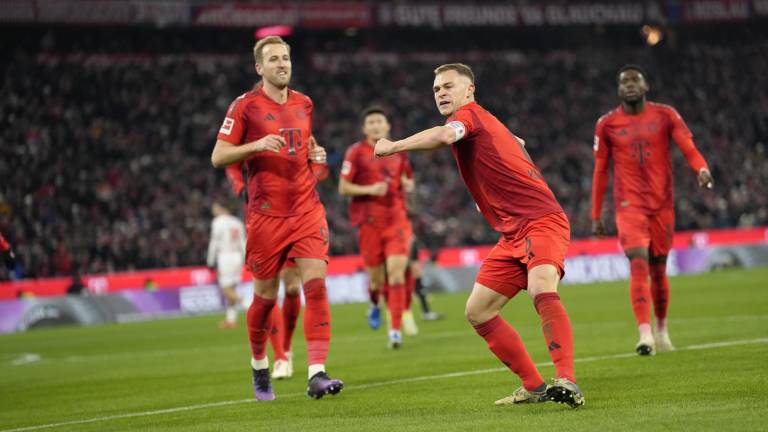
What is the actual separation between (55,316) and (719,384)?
2025cm

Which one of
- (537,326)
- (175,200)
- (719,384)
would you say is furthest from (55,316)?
(719,384)

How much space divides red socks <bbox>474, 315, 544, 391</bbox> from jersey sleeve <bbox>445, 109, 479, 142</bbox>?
1.33 meters

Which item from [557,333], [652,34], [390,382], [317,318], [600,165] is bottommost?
[390,382]

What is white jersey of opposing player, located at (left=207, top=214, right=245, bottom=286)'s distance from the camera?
22141 millimetres

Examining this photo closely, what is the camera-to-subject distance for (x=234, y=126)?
9.05 metres

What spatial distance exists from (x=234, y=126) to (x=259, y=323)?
1.71 meters

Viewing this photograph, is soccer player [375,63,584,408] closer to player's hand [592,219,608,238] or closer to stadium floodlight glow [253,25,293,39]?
player's hand [592,219,608,238]

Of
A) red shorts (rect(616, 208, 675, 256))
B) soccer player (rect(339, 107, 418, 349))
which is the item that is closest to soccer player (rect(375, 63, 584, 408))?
red shorts (rect(616, 208, 675, 256))

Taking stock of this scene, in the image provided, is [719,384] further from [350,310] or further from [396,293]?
[350,310]

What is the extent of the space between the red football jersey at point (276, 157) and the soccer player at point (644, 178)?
11.9 ft

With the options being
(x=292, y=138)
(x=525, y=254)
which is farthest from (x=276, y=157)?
(x=525, y=254)

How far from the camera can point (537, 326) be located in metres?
16.4

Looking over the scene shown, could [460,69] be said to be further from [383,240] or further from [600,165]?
[383,240]

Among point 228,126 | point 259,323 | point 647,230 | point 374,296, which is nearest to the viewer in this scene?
point 228,126
